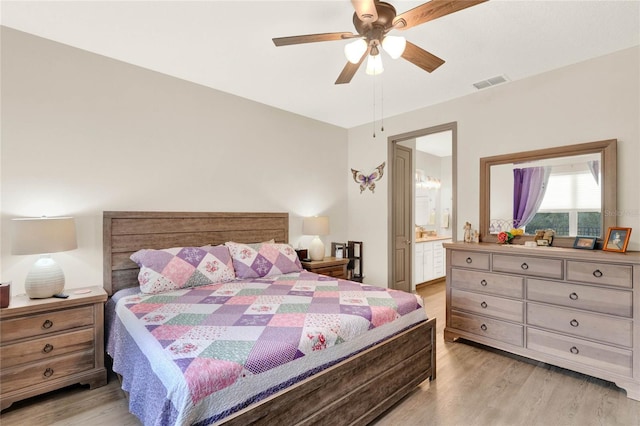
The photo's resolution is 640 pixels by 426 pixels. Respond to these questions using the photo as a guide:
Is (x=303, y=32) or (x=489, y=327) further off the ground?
(x=303, y=32)

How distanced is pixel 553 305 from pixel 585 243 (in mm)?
600

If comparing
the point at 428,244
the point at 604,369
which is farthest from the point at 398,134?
the point at 604,369

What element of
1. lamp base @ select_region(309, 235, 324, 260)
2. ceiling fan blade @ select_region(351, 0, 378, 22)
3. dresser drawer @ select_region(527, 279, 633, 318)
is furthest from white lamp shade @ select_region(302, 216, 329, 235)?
ceiling fan blade @ select_region(351, 0, 378, 22)

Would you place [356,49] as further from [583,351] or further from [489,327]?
[583,351]

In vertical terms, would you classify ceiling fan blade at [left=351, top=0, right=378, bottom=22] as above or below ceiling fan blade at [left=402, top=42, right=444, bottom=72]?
above

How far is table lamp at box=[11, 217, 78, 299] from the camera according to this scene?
2.10m

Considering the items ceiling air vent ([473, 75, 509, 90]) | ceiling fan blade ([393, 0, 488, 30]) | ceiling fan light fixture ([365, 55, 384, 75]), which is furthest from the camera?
ceiling air vent ([473, 75, 509, 90])

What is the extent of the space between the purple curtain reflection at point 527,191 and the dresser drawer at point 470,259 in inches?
21.2

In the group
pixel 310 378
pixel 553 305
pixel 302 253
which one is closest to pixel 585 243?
pixel 553 305

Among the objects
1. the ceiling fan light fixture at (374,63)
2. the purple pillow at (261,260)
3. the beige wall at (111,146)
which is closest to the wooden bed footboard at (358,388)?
the purple pillow at (261,260)

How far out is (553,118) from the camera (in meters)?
2.90

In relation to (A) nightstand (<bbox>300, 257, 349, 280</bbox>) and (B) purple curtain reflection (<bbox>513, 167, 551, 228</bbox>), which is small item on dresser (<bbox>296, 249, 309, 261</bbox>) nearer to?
(A) nightstand (<bbox>300, 257, 349, 280</bbox>)

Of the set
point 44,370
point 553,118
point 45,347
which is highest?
point 553,118

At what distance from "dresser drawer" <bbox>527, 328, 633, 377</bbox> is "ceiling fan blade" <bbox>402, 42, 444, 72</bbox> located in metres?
2.34
